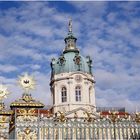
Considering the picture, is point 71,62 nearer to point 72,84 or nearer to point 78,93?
point 72,84

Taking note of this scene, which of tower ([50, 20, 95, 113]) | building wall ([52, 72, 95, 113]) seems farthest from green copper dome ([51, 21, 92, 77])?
Answer: building wall ([52, 72, 95, 113])

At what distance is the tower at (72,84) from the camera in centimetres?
5778

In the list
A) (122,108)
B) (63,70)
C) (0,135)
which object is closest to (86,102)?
(63,70)

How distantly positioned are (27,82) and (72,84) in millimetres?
36713

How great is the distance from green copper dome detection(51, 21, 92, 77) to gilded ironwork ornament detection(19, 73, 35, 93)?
36.8 m

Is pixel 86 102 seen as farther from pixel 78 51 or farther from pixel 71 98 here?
pixel 78 51

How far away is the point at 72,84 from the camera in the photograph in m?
57.9

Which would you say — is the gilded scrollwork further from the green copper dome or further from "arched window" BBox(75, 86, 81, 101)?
"arched window" BBox(75, 86, 81, 101)

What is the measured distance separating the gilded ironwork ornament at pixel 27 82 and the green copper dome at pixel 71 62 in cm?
3682

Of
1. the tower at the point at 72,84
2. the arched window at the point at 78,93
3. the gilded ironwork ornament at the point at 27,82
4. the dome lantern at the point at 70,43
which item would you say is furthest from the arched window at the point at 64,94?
the gilded ironwork ornament at the point at 27,82

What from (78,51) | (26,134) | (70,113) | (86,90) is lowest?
(26,134)

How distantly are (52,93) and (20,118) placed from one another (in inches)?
1592

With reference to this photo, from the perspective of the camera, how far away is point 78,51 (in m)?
62.0

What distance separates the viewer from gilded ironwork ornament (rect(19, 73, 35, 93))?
21203 millimetres
